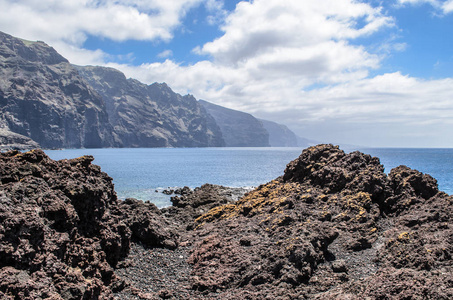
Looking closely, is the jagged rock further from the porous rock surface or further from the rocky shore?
the porous rock surface

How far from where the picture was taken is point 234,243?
16.1 meters

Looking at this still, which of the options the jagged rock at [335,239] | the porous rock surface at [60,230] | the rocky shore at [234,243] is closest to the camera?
the porous rock surface at [60,230]

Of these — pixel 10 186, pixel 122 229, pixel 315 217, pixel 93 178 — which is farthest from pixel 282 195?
pixel 10 186

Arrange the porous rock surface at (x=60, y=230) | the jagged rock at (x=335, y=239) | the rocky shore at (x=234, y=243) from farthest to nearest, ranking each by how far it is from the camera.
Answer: the jagged rock at (x=335, y=239) < the rocky shore at (x=234, y=243) < the porous rock surface at (x=60, y=230)

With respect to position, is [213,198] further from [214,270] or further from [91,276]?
[91,276]

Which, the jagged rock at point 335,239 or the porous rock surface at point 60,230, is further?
the jagged rock at point 335,239

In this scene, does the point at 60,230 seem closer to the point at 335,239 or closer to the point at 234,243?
the point at 234,243

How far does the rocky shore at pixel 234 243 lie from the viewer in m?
9.45

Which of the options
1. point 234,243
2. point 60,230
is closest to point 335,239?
point 234,243

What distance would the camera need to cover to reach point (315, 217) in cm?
1770

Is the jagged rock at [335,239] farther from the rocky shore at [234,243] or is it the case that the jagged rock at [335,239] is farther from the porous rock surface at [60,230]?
the porous rock surface at [60,230]

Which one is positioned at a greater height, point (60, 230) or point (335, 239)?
point (60, 230)

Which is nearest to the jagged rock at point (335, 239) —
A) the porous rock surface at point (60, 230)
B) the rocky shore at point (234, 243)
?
the rocky shore at point (234, 243)

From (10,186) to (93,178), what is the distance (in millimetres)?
4319
